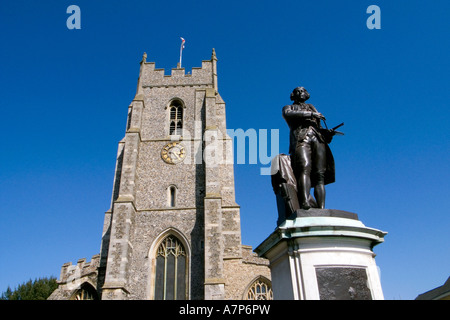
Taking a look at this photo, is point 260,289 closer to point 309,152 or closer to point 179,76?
point 309,152

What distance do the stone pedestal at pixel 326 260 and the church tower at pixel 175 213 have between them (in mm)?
11516

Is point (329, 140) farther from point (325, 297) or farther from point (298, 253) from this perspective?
point (325, 297)

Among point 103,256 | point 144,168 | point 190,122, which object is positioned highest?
point 190,122

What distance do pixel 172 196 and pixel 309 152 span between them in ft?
50.0

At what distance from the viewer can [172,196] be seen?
18547 millimetres

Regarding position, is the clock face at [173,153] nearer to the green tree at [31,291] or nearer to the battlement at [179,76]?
the battlement at [179,76]

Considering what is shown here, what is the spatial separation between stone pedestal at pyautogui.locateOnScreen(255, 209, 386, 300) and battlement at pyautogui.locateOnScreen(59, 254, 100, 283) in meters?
16.6

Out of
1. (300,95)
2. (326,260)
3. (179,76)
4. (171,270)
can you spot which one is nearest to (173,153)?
(179,76)

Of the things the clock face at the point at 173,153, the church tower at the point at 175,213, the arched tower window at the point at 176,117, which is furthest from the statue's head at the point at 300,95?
the arched tower window at the point at 176,117

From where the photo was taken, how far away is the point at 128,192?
678 inches

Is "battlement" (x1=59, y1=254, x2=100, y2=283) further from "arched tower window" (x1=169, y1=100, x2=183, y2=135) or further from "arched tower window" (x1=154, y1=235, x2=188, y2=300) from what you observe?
"arched tower window" (x1=169, y1=100, x2=183, y2=135)

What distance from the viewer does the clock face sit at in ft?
63.7
